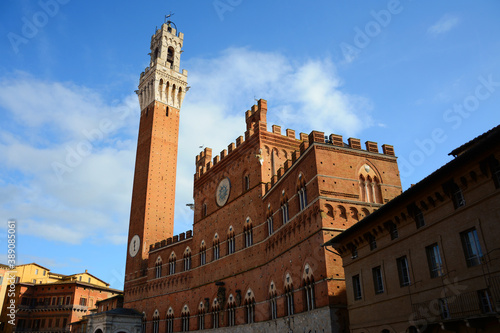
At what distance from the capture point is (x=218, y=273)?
111 feet

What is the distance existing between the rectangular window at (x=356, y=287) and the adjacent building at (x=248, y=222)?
167 centimetres

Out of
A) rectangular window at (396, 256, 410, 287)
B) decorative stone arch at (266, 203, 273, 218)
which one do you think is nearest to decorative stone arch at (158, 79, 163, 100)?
decorative stone arch at (266, 203, 273, 218)

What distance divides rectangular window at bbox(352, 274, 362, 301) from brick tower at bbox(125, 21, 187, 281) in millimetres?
31995

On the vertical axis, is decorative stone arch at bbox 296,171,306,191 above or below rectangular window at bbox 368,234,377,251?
above

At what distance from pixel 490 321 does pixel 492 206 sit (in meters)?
3.12

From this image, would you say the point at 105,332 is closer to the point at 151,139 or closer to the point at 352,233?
the point at 151,139

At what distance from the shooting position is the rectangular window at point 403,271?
585 inches

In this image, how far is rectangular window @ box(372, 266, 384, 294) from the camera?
16.3 meters

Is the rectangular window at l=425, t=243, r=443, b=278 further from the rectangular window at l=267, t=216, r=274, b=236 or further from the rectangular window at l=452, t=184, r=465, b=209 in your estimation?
the rectangular window at l=267, t=216, r=274, b=236

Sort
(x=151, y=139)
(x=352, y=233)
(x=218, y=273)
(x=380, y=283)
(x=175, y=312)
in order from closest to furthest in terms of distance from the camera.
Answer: (x=380, y=283)
(x=352, y=233)
(x=218, y=273)
(x=175, y=312)
(x=151, y=139)

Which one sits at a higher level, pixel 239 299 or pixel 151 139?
pixel 151 139

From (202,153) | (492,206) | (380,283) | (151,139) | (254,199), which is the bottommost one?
(380,283)

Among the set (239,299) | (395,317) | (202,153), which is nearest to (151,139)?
(202,153)

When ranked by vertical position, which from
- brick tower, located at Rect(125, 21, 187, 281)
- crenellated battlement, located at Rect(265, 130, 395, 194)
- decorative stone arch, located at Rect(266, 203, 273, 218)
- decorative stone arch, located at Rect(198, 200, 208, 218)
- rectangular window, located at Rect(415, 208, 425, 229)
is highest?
brick tower, located at Rect(125, 21, 187, 281)
